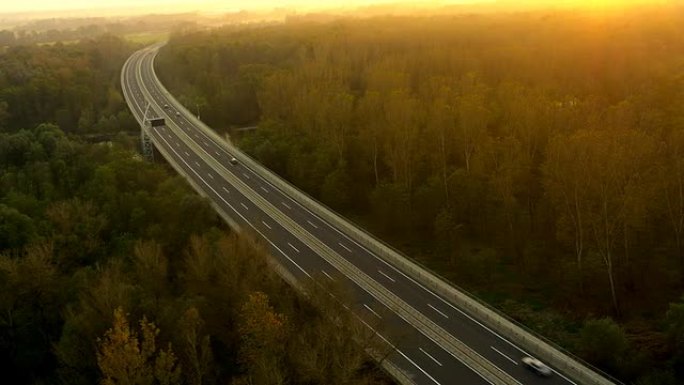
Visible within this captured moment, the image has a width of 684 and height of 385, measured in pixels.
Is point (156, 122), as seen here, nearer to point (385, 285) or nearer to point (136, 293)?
point (385, 285)

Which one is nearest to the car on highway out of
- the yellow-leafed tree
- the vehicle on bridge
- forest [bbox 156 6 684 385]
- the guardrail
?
forest [bbox 156 6 684 385]

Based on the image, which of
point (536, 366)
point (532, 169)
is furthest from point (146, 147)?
point (536, 366)

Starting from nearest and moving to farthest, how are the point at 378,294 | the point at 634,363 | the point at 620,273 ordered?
the point at 634,363
the point at 378,294
the point at 620,273

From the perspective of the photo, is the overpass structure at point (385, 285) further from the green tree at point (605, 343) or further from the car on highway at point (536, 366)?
the green tree at point (605, 343)

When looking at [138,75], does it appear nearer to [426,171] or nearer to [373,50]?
[373,50]

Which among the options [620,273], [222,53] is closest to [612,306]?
[620,273]

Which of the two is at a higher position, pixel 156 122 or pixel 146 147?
pixel 156 122
